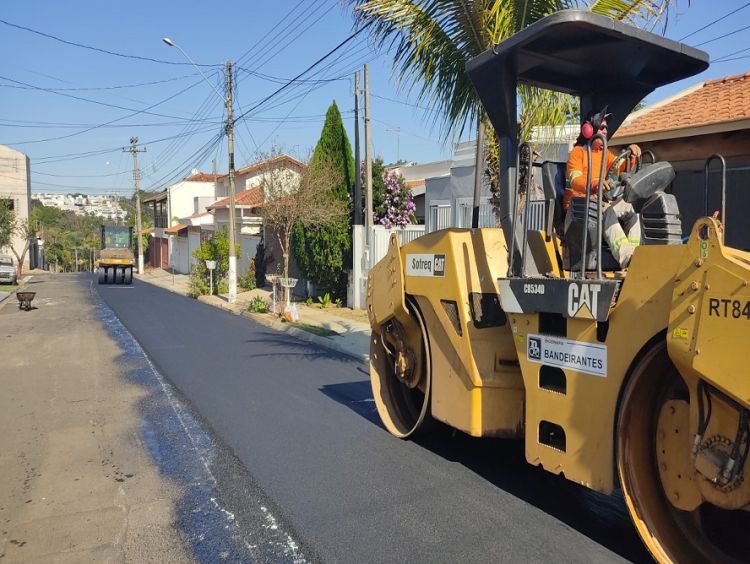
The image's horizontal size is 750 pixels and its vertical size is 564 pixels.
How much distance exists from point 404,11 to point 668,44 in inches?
144

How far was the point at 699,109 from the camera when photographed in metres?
10.0

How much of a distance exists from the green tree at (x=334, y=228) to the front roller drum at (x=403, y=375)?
12.9 metres

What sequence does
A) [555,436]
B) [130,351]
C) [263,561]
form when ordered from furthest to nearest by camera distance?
[130,351] < [555,436] < [263,561]

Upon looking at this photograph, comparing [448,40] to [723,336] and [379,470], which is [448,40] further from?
[723,336]

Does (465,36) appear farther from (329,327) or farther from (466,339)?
(329,327)

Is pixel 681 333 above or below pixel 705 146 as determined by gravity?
below

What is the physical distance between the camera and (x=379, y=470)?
5.48m

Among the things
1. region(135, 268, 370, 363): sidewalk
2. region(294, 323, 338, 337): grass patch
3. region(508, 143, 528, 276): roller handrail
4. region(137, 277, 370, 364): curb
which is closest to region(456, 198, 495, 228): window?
region(135, 268, 370, 363): sidewalk

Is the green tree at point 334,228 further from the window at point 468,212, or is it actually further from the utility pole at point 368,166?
the window at point 468,212

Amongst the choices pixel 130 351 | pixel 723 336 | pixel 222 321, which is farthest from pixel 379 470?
pixel 222 321

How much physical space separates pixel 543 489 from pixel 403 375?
1.58 meters

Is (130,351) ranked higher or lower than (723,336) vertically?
lower

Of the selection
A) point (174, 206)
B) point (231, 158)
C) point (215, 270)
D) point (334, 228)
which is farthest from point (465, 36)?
point (174, 206)

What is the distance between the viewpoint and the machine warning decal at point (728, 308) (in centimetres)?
296
